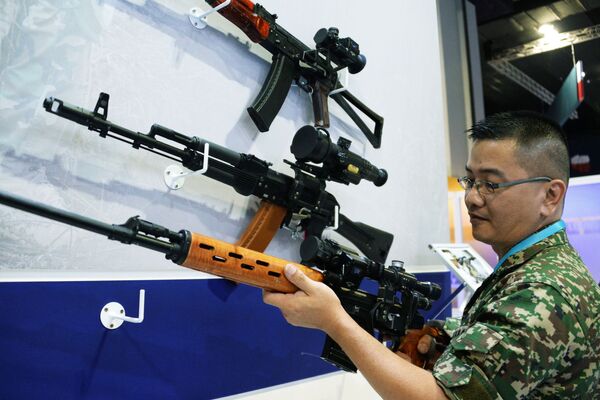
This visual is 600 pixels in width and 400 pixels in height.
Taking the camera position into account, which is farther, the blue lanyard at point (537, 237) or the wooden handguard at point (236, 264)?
the blue lanyard at point (537, 237)

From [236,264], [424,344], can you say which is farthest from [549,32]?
[236,264]

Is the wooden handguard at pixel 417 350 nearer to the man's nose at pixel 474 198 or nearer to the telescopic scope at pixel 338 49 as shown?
the man's nose at pixel 474 198

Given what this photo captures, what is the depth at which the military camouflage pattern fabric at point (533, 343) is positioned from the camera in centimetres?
84

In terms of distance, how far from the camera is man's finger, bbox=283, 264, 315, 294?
1.08 metres

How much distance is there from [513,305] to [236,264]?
558mm

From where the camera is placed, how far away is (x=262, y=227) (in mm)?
1576

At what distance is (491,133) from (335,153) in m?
0.58

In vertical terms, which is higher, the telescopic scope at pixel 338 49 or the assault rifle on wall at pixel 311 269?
the telescopic scope at pixel 338 49

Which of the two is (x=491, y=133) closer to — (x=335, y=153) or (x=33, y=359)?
(x=335, y=153)

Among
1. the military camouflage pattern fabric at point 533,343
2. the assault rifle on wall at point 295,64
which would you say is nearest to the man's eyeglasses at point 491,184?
the military camouflage pattern fabric at point 533,343

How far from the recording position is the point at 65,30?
1.26 m

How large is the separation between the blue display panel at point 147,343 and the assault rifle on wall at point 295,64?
645 millimetres

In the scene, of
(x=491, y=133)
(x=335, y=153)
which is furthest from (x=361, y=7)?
(x=491, y=133)

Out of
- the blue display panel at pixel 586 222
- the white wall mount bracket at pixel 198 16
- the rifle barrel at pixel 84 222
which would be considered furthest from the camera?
the blue display panel at pixel 586 222
